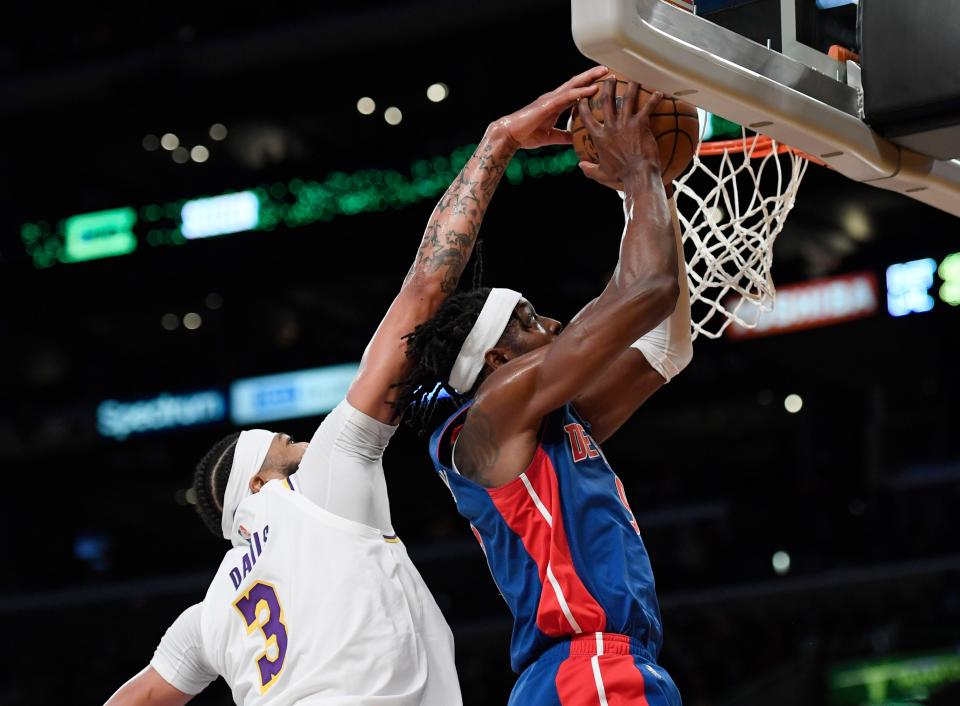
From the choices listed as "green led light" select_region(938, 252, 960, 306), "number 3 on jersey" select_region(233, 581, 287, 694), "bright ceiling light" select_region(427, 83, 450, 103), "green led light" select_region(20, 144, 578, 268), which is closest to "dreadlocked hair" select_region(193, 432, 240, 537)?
"number 3 on jersey" select_region(233, 581, 287, 694)

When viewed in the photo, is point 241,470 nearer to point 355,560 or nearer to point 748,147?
point 355,560

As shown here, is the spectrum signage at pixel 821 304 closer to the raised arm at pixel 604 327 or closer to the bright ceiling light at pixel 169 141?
the bright ceiling light at pixel 169 141

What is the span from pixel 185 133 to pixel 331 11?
6.87ft

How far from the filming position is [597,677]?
111 inches

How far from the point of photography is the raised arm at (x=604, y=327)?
2.81 m

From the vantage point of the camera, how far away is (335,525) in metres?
3.08

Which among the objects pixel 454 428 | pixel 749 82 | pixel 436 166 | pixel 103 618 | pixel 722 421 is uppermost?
pixel 749 82

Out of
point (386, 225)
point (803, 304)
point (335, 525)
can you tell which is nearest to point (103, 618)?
point (386, 225)

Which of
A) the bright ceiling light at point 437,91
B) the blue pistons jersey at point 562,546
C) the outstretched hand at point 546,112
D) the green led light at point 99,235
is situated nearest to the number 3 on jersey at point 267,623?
the blue pistons jersey at point 562,546

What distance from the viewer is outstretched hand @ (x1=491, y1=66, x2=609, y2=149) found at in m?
3.15

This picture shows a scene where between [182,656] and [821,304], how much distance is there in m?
9.93

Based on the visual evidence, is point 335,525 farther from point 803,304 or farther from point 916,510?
point 803,304

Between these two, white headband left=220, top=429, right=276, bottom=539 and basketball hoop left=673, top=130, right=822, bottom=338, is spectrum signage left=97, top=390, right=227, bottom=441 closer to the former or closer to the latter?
basketball hoop left=673, top=130, right=822, bottom=338

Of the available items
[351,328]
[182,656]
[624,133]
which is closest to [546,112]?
[624,133]
